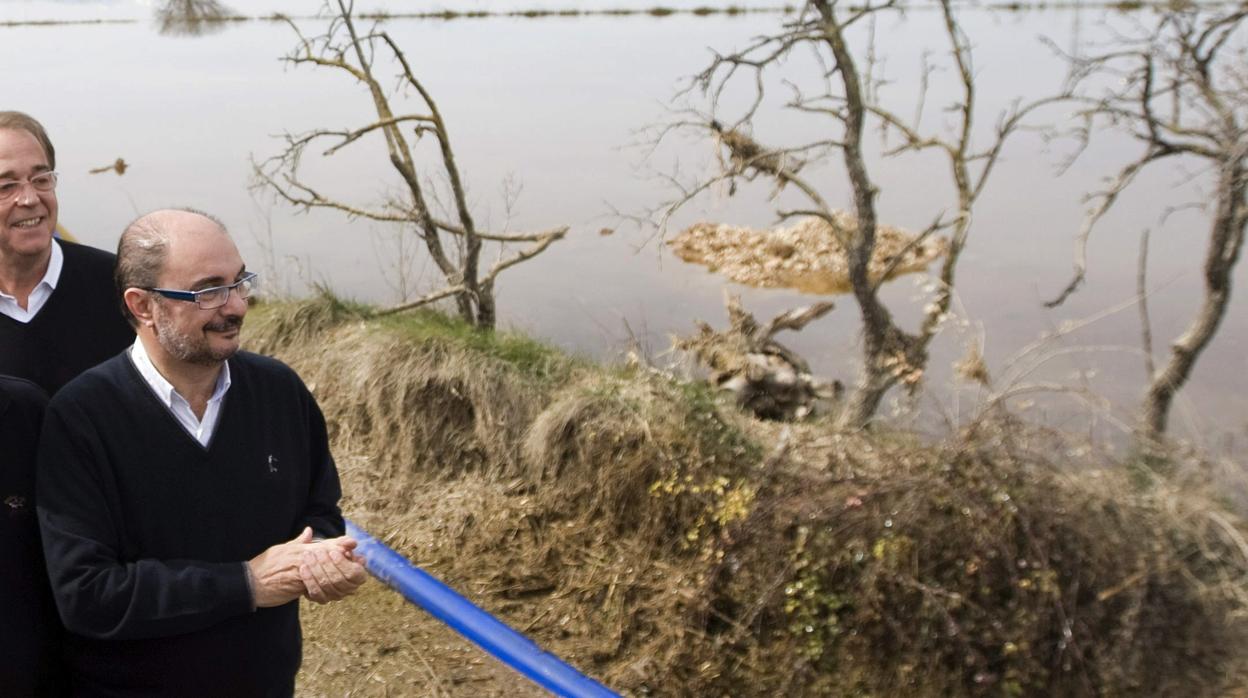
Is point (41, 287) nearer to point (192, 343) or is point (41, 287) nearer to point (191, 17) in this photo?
point (192, 343)

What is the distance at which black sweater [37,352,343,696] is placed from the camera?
5.97 ft

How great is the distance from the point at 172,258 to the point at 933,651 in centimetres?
218

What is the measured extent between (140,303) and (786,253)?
5930 mm

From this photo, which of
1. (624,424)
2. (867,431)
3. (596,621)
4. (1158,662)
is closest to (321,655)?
(596,621)

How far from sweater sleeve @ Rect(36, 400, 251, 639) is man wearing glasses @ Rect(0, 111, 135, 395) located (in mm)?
491

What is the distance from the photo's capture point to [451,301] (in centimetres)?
580

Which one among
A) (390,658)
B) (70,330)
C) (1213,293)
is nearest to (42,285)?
→ (70,330)

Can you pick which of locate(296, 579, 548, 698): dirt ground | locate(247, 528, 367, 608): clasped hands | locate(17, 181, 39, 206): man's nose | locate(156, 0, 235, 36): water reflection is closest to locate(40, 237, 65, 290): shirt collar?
locate(17, 181, 39, 206): man's nose

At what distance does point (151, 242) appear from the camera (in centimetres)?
191

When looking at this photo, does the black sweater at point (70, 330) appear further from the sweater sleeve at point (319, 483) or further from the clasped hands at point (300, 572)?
the clasped hands at point (300, 572)

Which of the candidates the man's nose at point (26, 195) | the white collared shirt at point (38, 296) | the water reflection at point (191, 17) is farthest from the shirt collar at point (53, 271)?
the water reflection at point (191, 17)

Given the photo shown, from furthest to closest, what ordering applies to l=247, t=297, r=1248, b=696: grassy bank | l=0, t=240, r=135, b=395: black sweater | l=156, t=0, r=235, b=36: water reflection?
l=156, t=0, r=235, b=36: water reflection < l=247, t=297, r=1248, b=696: grassy bank < l=0, t=240, r=135, b=395: black sweater

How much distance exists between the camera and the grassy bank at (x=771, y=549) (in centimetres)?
296

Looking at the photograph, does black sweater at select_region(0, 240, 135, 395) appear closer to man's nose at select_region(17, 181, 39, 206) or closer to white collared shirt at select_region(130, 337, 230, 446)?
man's nose at select_region(17, 181, 39, 206)
